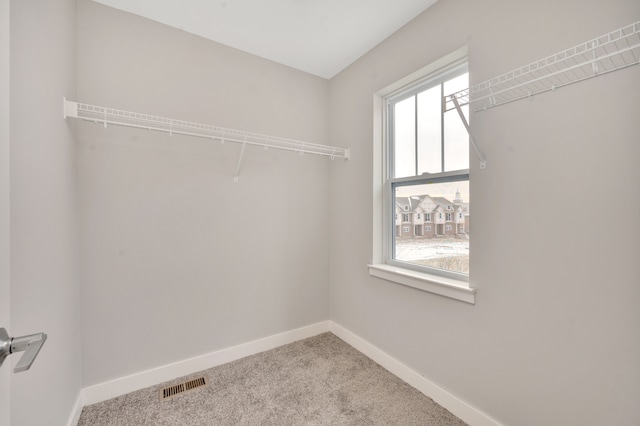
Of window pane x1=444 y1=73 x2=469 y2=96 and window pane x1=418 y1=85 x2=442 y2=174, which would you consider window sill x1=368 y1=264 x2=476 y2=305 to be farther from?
window pane x1=444 y1=73 x2=469 y2=96

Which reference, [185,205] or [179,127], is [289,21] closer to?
[179,127]

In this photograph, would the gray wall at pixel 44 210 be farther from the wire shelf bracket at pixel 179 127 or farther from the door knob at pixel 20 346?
the door knob at pixel 20 346

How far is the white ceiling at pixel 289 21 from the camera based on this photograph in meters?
1.78

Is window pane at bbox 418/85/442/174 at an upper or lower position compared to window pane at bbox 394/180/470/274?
upper

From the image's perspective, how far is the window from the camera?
1.73m

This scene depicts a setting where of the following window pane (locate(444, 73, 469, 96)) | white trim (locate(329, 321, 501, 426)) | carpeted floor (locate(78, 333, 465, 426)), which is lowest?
carpeted floor (locate(78, 333, 465, 426))

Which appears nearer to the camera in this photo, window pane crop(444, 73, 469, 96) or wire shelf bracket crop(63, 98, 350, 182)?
wire shelf bracket crop(63, 98, 350, 182)

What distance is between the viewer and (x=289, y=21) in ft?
6.36

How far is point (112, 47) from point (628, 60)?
2.74 metres

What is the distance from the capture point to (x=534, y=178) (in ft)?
4.29

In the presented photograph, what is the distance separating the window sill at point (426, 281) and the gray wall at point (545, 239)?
6 cm

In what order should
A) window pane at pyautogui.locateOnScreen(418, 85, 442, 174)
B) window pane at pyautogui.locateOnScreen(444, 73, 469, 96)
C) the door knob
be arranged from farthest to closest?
window pane at pyautogui.locateOnScreen(418, 85, 442, 174) → window pane at pyautogui.locateOnScreen(444, 73, 469, 96) → the door knob

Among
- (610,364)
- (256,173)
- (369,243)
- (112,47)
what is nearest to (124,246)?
(256,173)

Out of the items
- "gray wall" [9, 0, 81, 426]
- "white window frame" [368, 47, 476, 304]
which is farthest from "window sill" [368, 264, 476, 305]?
"gray wall" [9, 0, 81, 426]
